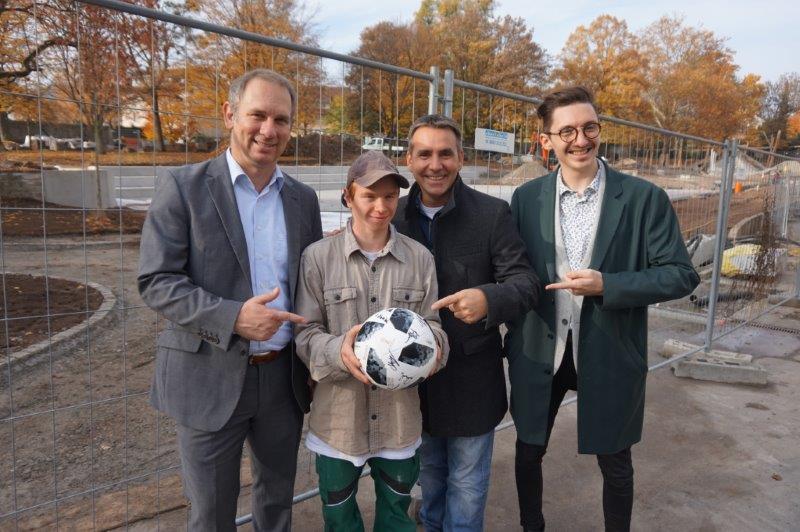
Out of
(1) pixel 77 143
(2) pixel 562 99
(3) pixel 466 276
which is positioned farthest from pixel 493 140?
(1) pixel 77 143

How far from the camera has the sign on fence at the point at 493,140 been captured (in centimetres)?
332

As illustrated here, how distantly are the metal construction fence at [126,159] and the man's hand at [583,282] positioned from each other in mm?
1192

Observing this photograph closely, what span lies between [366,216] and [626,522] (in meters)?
1.99

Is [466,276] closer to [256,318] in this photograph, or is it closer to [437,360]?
[437,360]

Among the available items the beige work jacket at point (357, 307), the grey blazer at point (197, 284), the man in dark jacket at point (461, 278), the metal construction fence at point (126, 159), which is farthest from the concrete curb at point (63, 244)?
the man in dark jacket at point (461, 278)

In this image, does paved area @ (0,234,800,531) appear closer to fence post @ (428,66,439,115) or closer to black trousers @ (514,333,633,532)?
black trousers @ (514,333,633,532)

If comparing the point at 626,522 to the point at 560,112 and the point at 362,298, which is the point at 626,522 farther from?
the point at 560,112

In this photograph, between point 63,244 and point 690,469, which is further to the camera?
point 690,469

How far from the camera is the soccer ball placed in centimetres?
191

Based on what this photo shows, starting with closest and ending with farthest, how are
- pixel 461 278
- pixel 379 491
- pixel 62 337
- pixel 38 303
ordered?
1. pixel 379 491
2. pixel 461 278
3. pixel 62 337
4. pixel 38 303

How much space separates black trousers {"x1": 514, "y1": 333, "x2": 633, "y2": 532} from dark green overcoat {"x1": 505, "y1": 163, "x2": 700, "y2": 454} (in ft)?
0.32

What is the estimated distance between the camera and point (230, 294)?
6.81 ft

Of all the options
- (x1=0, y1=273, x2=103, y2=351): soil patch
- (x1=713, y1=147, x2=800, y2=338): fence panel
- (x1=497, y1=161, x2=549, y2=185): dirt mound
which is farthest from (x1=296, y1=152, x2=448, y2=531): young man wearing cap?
(x1=713, y1=147, x2=800, y2=338): fence panel

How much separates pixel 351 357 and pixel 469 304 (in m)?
0.52
